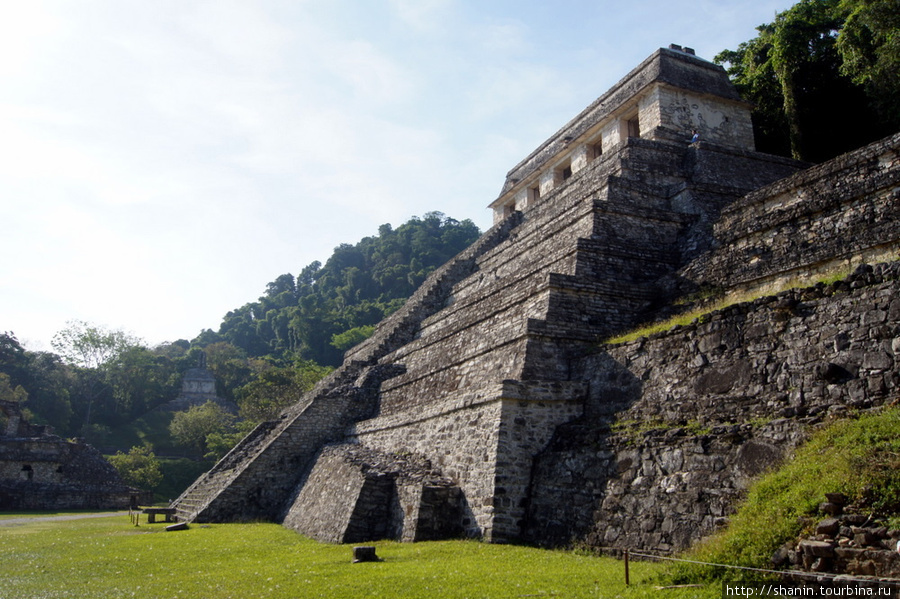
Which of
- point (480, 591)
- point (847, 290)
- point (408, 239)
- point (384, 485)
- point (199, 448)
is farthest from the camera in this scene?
point (408, 239)

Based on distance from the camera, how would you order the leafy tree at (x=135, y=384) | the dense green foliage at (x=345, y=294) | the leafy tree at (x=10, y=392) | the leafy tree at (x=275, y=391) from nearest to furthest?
the leafy tree at (x=275, y=391)
the leafy tree at (x=10, y=392)
the leafy tree at (x=135, y=384)
the dense green foliage at (x=345, y=294)

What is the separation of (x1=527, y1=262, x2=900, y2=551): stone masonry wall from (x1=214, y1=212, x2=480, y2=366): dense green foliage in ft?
147

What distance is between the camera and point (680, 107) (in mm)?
18641

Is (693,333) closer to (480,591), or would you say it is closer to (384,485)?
(480,591)

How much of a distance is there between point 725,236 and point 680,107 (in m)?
7.80

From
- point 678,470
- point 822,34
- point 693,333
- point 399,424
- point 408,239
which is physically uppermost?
point 408,239

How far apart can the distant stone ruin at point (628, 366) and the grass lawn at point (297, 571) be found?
884mm

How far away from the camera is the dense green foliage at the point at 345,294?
208 ft

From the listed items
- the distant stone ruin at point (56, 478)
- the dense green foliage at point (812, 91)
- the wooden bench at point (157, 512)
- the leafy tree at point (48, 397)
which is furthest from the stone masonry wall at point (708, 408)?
the leafy tree at point (48, 397)

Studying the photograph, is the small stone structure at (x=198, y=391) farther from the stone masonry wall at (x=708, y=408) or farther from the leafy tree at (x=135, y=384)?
the stone masonry wall at (x=708, y=408)

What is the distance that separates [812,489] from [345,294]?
227ft

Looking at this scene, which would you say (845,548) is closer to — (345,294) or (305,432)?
(305,432)

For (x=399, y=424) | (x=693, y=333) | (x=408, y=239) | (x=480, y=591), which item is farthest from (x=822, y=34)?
(x=408, y=239)

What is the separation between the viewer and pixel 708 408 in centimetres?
822
